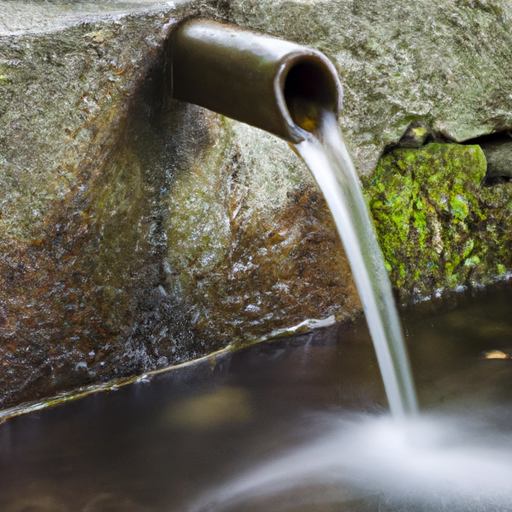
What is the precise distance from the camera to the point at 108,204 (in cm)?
315

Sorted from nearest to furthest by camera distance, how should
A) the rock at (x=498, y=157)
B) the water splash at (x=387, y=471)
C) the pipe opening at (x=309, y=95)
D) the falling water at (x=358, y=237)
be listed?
the water splash at (x=387, y=471)
the pipe opening at (x=309, y=95)
the falling water at (x=358, y=237)
the rock at (x=498, y=157)

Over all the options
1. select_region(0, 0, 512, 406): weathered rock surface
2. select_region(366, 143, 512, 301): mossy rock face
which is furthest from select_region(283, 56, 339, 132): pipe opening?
select_region(366, 143, 512, 301): mossy rock face

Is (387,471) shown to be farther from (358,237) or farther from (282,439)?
(358,237)

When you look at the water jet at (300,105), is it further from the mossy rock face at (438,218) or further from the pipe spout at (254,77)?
the mossy rock face at (438,218)

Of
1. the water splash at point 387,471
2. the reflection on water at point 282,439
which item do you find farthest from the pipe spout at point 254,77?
the water splash at point 387,471

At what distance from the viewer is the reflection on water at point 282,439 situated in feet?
8.05

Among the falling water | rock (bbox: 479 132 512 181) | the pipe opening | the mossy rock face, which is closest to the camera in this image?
the pipe opening

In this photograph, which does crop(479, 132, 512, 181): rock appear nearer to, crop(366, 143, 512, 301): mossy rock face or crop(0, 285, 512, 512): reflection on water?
crop(366, 143, 512, 301): mossy rock face

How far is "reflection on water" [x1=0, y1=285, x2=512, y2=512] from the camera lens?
8.05 feet

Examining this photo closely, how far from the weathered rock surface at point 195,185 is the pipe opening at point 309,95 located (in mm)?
673

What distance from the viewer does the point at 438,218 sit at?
3982 mm

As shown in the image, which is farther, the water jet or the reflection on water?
the water jet

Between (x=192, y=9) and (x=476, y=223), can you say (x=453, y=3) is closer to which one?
(x=476, y=223)

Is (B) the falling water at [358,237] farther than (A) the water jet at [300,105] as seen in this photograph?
Yes
